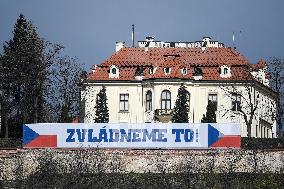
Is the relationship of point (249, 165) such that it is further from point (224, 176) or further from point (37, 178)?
point (37, 178)

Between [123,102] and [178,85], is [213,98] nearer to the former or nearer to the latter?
[178,85]

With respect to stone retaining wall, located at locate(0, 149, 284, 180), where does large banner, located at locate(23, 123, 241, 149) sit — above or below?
above

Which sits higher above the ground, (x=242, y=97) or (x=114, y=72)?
(x=114, y=72)

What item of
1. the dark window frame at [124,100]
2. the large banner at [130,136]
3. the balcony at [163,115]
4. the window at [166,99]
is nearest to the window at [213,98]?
the window at [166,99]

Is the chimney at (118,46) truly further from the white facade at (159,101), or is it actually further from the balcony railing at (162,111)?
the balcony railing at (162,111)

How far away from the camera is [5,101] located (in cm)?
6619

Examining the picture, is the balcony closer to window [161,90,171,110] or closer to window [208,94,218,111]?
window [161,90,171,110]

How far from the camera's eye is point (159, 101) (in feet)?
215

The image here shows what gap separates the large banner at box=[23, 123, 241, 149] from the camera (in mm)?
45062

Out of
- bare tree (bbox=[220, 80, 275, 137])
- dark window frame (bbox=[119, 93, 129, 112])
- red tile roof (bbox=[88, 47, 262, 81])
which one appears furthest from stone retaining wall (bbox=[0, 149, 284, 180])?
dark window frame (bbox=[119, 93, 129, 112])

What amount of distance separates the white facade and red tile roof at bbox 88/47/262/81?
88cm

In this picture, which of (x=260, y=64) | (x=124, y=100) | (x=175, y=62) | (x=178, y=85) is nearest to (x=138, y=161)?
(x=178, y=85)

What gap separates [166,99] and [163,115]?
1.95 metres

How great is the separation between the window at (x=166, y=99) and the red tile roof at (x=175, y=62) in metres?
1.60
